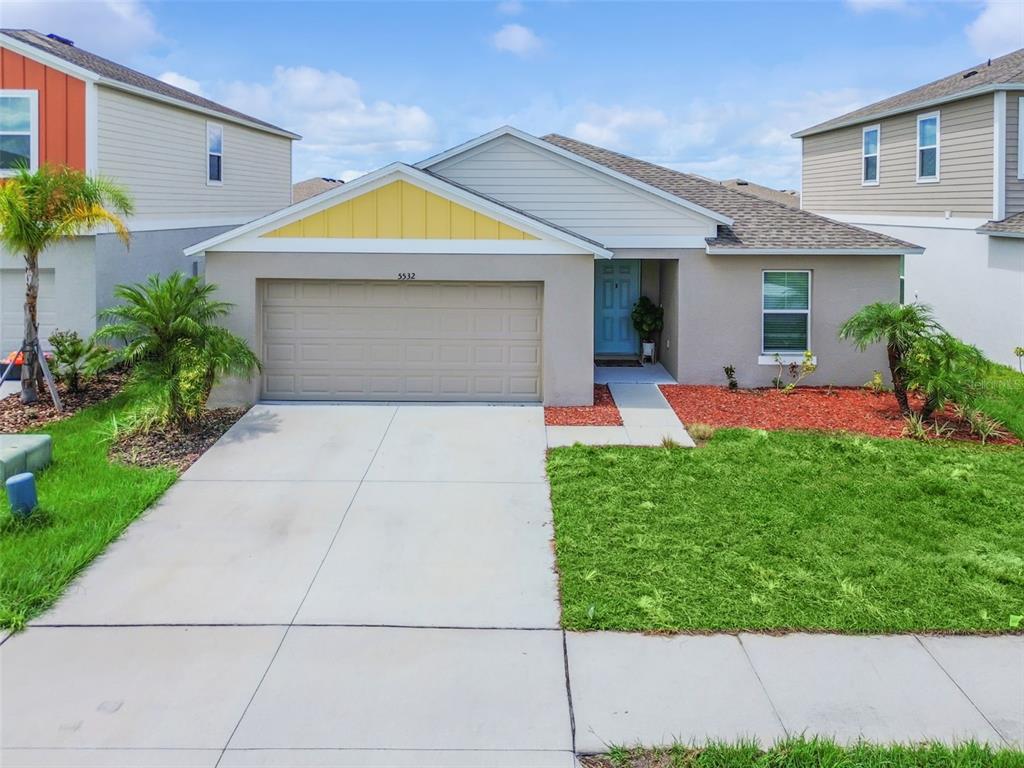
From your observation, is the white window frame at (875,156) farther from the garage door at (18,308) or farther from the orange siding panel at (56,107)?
the garage door at (18,308)

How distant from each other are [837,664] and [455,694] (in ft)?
8.67

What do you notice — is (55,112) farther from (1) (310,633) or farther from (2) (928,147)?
(2) (928,147)

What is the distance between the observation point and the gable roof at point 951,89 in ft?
58.6

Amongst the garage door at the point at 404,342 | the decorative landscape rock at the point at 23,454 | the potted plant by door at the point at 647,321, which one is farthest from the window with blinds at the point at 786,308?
the decorative landscape rock at the point at 23,454

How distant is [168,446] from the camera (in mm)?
11609

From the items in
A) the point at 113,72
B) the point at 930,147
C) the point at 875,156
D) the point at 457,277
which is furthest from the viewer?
the point at 875,156

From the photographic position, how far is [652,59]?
1900 centimetres

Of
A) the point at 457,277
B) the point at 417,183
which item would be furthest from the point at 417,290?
the point at 417,183

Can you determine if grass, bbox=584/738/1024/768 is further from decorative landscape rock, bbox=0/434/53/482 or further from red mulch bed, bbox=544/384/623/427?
red mulch bed, bbox=544/384/623/427

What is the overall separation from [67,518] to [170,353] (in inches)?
157

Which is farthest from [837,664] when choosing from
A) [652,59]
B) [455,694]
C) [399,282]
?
[652,59]

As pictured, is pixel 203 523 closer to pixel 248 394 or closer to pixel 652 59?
pixel 248 394

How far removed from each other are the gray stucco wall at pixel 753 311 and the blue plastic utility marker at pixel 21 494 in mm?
10979

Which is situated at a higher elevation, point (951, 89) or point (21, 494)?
point (951, 89)
